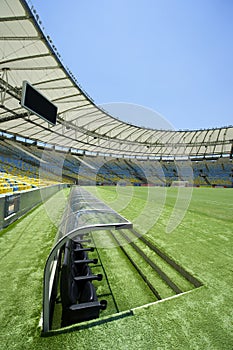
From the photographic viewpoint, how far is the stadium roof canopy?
854 cm

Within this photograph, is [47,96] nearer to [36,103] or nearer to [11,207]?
[36,103]

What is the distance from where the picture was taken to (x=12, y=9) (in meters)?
7.48

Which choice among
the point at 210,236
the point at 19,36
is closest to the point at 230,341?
the point at 210,236

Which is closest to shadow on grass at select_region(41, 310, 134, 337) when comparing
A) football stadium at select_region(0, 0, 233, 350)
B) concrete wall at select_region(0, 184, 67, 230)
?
football stadium at select_region(0, 0, 233, 350)

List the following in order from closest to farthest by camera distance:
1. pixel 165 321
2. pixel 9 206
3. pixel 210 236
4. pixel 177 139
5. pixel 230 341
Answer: pixel 230 341, pixel 165 321, pixel 210 236, pixel 9 206, pixel 177 139

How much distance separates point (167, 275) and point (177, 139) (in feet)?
127

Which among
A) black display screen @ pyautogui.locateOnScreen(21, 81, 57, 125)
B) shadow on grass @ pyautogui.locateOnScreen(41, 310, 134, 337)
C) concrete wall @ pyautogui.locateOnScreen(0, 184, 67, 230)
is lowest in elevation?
Answer: shadow on grass @ pyautogui.locateOnScreen(41, 310, 134, 337)

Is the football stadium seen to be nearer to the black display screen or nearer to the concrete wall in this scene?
the concrete wall

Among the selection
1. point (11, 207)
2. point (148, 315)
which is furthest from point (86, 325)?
point (11, 207)

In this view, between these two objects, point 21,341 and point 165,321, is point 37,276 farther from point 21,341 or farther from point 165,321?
point 165,321

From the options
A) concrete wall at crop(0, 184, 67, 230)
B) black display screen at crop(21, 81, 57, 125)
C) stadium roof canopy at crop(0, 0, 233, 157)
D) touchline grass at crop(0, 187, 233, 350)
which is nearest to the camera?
touchline grass at crop(0, 187, 233, 350)

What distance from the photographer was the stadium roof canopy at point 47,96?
854 cm

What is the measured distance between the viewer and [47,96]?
1606 centimetres

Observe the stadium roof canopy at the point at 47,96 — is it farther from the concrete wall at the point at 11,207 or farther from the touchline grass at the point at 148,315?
the touchline grass at the point at 148,315
